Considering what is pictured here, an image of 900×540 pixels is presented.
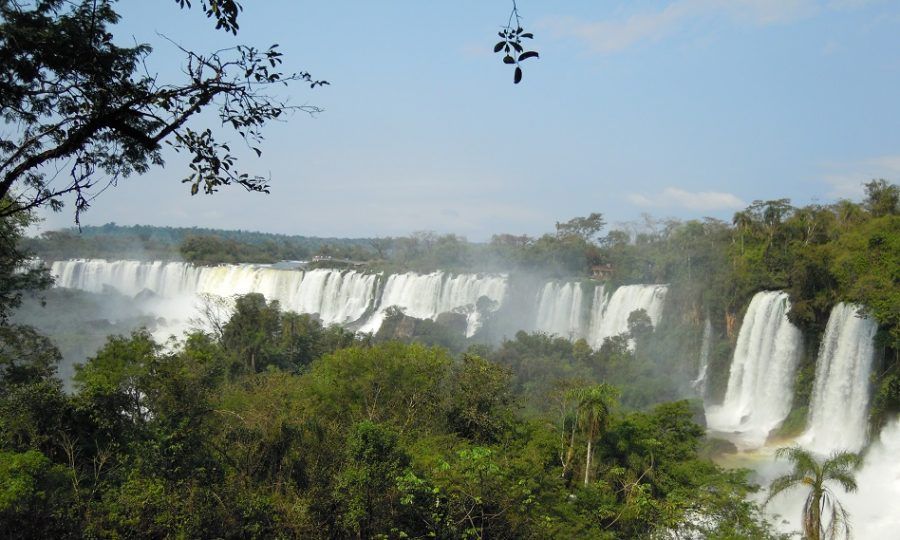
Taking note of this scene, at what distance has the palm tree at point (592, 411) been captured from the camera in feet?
36.4

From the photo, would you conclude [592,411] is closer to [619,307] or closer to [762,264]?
[762,264]

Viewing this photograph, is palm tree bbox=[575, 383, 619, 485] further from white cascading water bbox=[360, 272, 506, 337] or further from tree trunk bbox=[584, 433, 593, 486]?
white cascading water bbox=[360, 272, 506, 337]

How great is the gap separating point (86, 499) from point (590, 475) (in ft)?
26.4

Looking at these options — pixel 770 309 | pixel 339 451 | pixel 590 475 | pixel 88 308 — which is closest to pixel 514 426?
pixel 590 475

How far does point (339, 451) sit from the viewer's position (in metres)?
7.48

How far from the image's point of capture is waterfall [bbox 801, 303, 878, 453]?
1545 cm

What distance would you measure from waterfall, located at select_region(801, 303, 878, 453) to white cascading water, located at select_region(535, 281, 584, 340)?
1237 centimetres

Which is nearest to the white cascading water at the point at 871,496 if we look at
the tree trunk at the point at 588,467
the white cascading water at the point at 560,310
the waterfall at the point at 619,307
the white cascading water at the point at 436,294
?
the tree trunk at the point at 588,467

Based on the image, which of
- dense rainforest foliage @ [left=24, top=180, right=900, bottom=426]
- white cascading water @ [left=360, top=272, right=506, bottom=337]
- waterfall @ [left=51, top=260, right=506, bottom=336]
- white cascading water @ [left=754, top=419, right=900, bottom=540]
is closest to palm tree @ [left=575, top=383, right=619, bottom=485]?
white cascading water @ [left=754, top=419, right=900, bottom=540]

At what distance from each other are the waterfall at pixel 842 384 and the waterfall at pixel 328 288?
17.0 meters

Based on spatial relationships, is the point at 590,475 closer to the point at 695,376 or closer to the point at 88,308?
the point at 695,376

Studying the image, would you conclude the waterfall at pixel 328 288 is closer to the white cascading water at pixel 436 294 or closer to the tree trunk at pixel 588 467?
the white cascading water at pixel 436 294

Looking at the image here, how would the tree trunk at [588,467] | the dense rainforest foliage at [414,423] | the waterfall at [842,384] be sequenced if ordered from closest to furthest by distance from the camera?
the dense rainforest foliage at [414,423], the tree trunk at [588,467], the waterfall at [842,384]

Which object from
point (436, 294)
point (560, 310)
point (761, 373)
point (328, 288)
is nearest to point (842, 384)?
point (761, 373)
